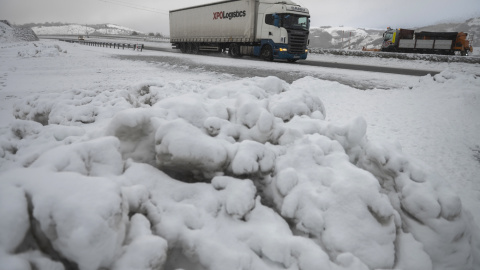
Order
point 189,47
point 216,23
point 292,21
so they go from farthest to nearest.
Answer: point 189,47, point 216,23, point 292,21

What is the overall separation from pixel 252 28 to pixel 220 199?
1993 centimetres

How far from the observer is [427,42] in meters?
29.0

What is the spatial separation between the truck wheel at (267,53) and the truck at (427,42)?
66.6 ft

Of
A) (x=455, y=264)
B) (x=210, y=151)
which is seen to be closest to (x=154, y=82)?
(x=210, y=151)

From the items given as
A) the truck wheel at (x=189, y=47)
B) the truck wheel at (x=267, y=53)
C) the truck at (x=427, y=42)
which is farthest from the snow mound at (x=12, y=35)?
the truck at (x=427, y=42)

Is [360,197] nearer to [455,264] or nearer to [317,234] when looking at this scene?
[317,234]

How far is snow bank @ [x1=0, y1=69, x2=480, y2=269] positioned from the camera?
170cm

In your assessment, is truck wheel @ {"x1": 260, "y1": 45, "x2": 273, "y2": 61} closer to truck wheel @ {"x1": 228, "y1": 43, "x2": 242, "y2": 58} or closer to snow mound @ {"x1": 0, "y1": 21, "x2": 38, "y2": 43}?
truck wheel @ {"x1": 228, "y1": 43, "x2": 242, "y2": 58}

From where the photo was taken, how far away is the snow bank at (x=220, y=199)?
170cm

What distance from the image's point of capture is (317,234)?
2346mm

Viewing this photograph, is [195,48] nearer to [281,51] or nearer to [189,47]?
[189,47]

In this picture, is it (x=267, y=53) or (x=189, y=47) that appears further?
(x=189, y=47)

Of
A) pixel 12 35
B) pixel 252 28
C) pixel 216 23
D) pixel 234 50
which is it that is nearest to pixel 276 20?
pixel 252 28

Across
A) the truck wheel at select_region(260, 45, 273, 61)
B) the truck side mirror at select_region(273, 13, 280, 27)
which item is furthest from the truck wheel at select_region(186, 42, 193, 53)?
the truck side mirror at select_region(273, 13, 280, 27)
